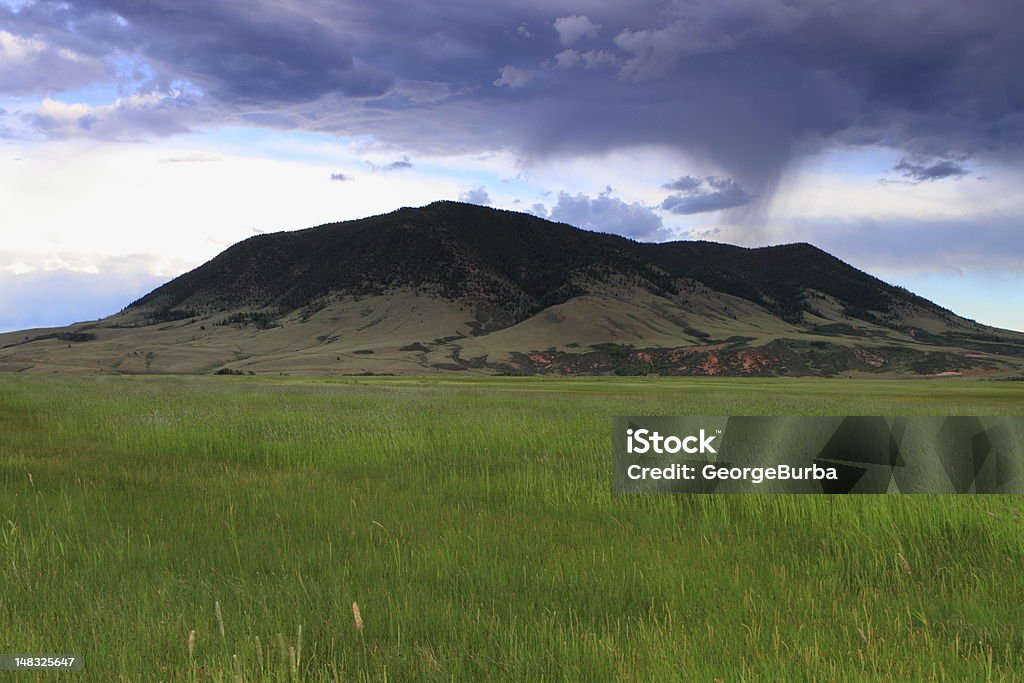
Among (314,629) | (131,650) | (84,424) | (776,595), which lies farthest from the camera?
(84,424)

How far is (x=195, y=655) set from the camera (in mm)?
4379

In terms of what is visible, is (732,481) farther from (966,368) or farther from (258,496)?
(966,368)

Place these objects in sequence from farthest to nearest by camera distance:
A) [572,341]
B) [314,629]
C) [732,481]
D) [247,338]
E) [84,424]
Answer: [247,338] → [572,341] → [84,424] → [732,481] → [314,629]

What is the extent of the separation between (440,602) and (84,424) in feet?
50.9

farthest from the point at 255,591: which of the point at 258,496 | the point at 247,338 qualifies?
the point at 247,338

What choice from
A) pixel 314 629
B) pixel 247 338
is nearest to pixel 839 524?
pixel 314 629

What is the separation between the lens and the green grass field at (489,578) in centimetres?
425

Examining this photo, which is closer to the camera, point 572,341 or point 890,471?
point 890,471

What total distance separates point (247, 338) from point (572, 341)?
93008 mm

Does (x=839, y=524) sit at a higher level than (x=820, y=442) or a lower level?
lower

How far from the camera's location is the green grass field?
4.25 m

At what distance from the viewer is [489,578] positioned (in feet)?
18.8

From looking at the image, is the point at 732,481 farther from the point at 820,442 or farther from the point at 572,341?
the point at 572,341

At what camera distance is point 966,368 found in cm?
11475
